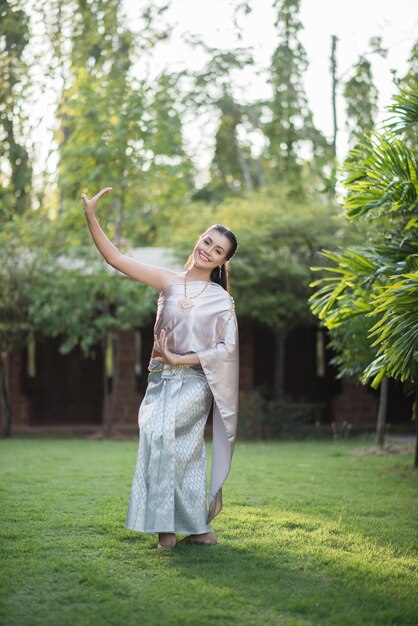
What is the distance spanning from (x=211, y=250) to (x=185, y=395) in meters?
0.88

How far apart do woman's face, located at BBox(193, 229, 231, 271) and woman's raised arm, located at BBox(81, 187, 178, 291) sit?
190 mm

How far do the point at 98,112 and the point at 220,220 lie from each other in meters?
2.76

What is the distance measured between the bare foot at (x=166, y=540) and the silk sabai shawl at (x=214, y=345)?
0.25 m

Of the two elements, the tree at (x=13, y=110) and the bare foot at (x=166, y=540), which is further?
the tree at (x=13, y=110)

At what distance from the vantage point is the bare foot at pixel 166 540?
4578 millimetres

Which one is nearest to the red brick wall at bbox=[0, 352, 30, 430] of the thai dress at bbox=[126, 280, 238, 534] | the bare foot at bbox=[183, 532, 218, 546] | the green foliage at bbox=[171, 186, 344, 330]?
the green foliage at bbox=[171, 186, 344, 330]

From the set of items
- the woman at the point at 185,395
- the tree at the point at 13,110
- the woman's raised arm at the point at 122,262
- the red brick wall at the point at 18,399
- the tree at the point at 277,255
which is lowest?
the red brick wall at the point at 18,399

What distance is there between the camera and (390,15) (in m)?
14.8

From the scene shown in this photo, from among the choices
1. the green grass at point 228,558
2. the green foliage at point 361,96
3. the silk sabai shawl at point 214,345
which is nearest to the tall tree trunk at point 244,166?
the green foliage at point 361,96

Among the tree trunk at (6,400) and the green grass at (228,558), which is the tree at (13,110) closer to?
the tree trunk at (6,400)

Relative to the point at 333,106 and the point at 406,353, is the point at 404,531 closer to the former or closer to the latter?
the point at 406,353

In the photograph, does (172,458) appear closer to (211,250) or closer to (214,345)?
(214,345)

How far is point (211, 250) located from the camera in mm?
4785

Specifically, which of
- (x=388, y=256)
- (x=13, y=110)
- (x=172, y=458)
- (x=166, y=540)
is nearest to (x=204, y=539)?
(x=166, y=540)
